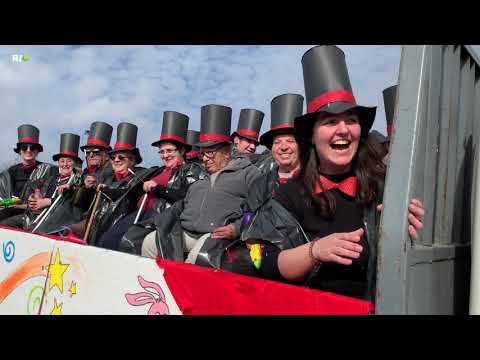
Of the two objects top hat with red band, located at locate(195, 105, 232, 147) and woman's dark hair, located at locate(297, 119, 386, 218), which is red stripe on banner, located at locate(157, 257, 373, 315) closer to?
woman's dark hair, located at locate(297, 119, 386, 218)

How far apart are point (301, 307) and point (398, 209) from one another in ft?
1.87

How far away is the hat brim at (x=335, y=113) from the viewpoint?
191 centimetres

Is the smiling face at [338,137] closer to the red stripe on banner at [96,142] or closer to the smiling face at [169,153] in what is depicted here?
the smiling face at [169,153]

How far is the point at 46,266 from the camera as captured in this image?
3037 mm

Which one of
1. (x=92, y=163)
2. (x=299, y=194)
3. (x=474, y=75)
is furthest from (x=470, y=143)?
(x=92, y=163)

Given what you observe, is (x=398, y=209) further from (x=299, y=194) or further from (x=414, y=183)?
(x=299, y=194)

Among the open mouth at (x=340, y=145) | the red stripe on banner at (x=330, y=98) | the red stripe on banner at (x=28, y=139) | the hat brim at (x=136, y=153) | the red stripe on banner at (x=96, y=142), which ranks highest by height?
the red stripe on banner at (x=28, y=139)

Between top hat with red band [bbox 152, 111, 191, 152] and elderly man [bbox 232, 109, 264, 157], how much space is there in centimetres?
218

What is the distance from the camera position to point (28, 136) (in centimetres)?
787

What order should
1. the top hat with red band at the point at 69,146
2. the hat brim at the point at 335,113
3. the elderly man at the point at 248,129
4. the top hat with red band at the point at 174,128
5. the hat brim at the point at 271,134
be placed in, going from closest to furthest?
the hat brim at the point at 335,113
the hat brim at the point at 271,134
the top hat with red band at the point at 174,128
the top hat with red band at the point at 69,146
the elderly man at the point at 248,129

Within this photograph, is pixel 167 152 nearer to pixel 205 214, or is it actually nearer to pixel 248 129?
pixel 205 214

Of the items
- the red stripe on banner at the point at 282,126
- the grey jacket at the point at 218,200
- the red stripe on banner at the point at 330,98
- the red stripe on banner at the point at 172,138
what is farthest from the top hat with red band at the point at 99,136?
the red stripe on banner at the point at 330,98

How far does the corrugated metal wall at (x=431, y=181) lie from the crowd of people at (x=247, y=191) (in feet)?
0.33

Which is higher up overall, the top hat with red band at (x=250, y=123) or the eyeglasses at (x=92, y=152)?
the top hat with red band at (x=250, y=123)
